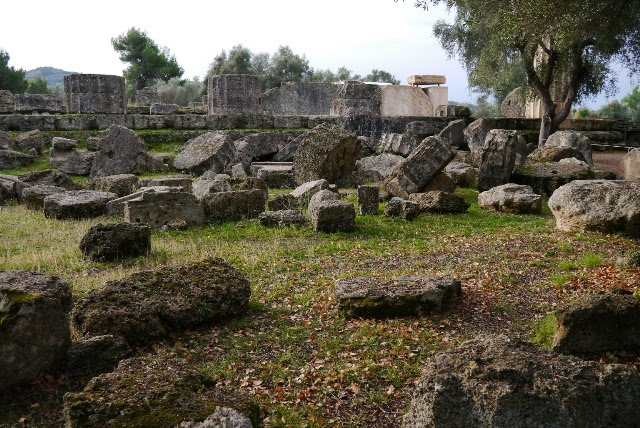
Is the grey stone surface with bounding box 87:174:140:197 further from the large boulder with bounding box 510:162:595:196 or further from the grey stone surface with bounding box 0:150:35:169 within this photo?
the large boulder with bounding box 510:162:595:196

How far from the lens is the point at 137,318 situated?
221 inches

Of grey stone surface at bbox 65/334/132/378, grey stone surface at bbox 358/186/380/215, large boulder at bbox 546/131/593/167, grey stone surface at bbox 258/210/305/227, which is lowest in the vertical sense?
grey stone surface at bbox 65/334/132/378

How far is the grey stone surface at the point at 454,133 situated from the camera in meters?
22.5

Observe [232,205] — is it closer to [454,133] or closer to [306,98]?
[454,133]

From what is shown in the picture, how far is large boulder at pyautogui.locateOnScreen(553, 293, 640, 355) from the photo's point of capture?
16.9 feet

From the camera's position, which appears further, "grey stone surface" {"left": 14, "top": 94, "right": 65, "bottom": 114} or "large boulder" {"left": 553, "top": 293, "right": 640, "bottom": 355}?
"grey stone surface" {"left": 14, "top": 94, "right": 65, "bottom": 114}

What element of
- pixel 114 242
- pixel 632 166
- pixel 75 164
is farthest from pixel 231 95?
pixel 114 242

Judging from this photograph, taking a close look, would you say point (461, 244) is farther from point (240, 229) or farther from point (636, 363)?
point (636, 363)

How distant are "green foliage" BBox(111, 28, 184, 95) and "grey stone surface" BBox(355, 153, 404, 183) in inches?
1845

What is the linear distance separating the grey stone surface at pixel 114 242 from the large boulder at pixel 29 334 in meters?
3.19

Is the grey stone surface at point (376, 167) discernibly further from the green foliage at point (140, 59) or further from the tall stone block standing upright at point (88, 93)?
the green foliage at point (140, 59)

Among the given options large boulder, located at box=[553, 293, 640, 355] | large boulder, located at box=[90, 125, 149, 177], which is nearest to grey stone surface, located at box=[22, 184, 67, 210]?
large boulder, located at box=[90, 125, 149, 177]

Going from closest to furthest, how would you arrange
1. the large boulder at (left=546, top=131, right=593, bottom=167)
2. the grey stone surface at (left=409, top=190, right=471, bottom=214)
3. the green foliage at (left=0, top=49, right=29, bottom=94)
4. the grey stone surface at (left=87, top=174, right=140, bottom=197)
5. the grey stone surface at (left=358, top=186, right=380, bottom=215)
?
the grey stone surface at (left=358, top=186, right=380, bottom=215)
the grey stone surface at (left=409, top=190, right=471, bottom=214)
the grey stone surface at (left=87, top=174, right=140, bottom=197)
the large boulder at (left=546, top=131, right=593, bottom=167)
the green foliage at (left=0, top=49, right=29, bottom=94)

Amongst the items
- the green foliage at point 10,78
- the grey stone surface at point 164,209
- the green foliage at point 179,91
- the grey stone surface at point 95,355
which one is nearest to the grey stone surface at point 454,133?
the grey stone surface at point 164,209
